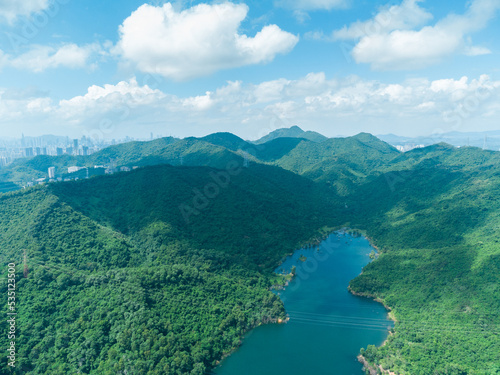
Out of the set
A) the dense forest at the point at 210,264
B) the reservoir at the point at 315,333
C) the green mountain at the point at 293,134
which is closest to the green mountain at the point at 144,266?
the dense forest at the point at 210,264

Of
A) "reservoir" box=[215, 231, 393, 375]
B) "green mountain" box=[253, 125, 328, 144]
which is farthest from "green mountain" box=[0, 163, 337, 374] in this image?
"green mountain" box=[253, 125, 328, 144]

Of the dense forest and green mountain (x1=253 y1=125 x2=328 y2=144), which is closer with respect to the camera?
the dense forest

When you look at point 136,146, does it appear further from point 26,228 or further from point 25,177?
point 26,228

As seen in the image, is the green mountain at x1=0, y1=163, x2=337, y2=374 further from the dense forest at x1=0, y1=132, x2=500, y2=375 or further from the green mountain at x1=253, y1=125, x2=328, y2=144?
the green mountain at x1=253, y1=125, x2=328, y2=144

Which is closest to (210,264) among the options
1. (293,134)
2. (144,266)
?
(144,266)

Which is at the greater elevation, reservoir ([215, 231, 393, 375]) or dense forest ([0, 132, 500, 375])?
dense forest ([0, 132, 500, 375])

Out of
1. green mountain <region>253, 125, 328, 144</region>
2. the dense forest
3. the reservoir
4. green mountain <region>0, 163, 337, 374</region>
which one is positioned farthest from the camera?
green mountain <region>253, 125, 328, 144</region>

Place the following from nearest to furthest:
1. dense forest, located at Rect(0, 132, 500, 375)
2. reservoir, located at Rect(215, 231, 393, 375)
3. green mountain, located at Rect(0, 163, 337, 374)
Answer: green mountain, located at Rect(0, 163, 337, 374) < dense forest, located at Rect(0, 132, 500, 375) < reservoir, located at Rect(215, 231, 393, 375)

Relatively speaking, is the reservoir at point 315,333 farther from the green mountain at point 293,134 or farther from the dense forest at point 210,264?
the green mountain at point 293,134

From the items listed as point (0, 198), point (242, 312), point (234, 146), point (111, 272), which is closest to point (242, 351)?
point (242, 312)
